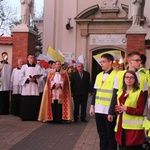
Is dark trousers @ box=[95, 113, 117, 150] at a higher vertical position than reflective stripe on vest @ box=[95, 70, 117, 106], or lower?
lower

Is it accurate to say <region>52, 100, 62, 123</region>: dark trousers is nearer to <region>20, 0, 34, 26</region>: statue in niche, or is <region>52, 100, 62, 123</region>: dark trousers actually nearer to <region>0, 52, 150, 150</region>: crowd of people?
<region>0, 52, 150, 150</region>: crowd of people

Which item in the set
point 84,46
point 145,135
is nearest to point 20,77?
point 145,135

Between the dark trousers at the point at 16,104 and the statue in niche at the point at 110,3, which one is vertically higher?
the statue in niche at the point at 110,3

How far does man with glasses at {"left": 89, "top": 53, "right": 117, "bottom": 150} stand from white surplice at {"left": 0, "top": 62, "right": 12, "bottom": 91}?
18.8ft

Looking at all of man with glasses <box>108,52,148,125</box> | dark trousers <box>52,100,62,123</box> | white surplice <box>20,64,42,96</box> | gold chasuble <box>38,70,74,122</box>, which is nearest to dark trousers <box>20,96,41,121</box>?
white surplice <box>20,64,42,96</box>

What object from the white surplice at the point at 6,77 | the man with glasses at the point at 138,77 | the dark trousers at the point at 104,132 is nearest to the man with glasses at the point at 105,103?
the dark trousers at the point at 104,132

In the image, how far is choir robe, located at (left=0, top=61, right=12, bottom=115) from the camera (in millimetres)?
11406

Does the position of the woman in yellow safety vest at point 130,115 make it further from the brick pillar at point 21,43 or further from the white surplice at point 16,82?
the brick pillar at point 21,43

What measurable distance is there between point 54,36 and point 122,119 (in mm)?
17259

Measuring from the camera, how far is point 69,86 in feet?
34.4

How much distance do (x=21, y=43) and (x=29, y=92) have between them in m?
2.45

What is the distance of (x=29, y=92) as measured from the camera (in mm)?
10477

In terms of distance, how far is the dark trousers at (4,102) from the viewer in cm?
1142

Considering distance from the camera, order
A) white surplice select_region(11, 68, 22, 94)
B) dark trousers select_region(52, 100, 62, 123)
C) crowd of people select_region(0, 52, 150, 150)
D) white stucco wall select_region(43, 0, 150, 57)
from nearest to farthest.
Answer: crowd of people select_region(0, 52, 150, 150), dark trousers select_region(52, 100, 62, 123), white surplice select_region(11, 68, 22, 94), white stucco wall select_region(43, 0, 150, 57)
